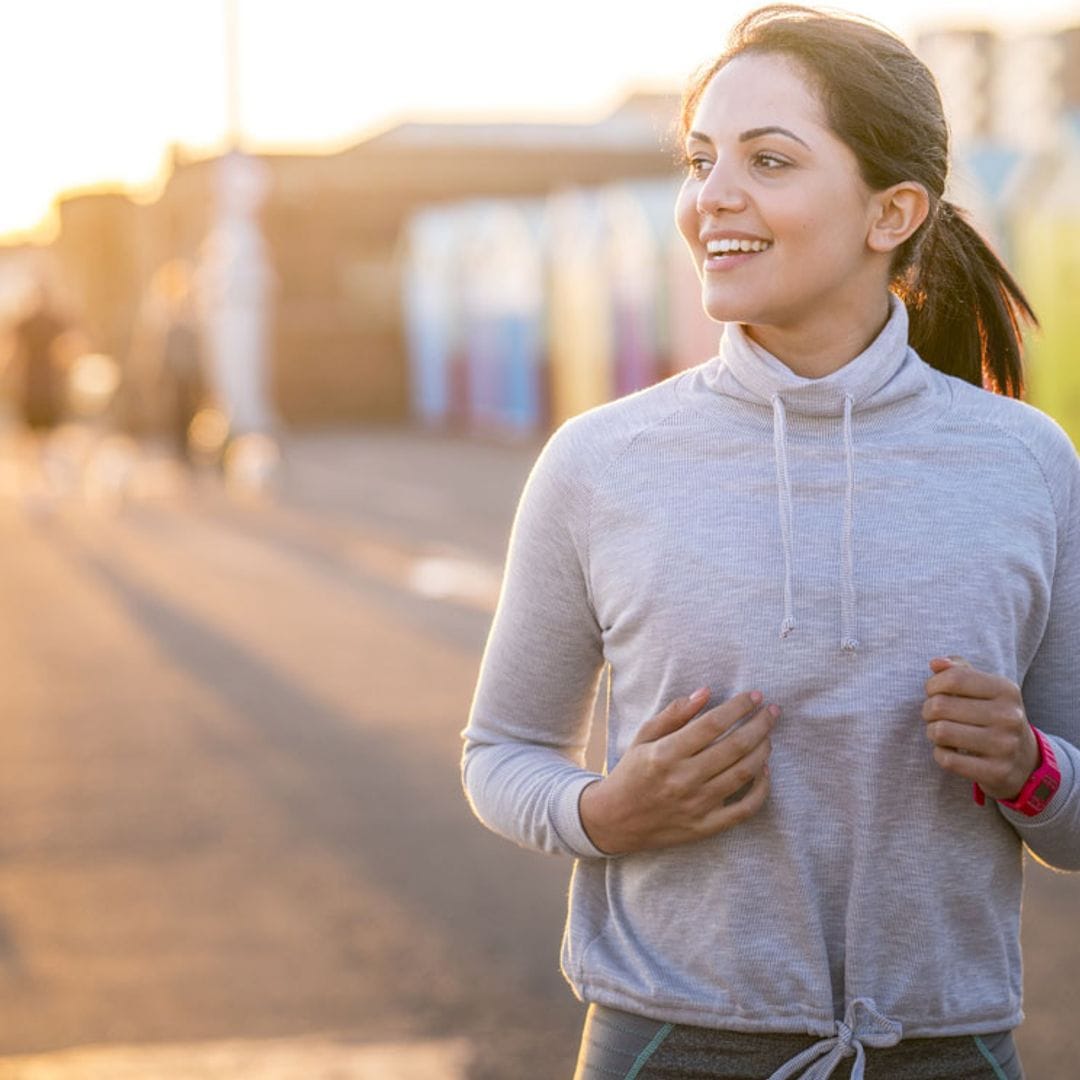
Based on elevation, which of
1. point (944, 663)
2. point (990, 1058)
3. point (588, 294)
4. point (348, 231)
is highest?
point (944, 663)

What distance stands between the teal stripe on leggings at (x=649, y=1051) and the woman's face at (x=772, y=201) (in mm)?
750

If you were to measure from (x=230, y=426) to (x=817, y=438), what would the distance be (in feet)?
68.2

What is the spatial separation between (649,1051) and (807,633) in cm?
47

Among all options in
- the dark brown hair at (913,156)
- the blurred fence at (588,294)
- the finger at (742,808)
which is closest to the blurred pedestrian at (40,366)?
the blurred fence at (588,294)

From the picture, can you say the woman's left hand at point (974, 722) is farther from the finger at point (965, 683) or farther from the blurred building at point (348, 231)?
the blurred building at point (348, 231)

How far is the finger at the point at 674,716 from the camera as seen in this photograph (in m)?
2.14

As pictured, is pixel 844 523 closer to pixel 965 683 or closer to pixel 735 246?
pixel 965 683

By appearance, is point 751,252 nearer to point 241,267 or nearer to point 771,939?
point 771,939

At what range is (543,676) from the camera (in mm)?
2365

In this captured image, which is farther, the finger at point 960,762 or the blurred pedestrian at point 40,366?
the blurred pedestrian at point 40,366

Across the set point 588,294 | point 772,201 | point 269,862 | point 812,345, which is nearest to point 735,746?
point 812,345

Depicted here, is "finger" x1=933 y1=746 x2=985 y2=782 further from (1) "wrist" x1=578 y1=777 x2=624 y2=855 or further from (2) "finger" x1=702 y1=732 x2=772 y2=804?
(1) "wrist" x1=578 y1=777 x2=624 y2=855

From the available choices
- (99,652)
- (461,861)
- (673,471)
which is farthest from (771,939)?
(99,652)

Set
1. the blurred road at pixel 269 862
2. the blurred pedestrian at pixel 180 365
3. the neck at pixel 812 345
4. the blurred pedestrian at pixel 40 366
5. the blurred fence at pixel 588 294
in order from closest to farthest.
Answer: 1. the neck at pixel 812 345
2. the blurred road at pixel 269 862
3. the blurred fence at pixel 588 294
4. the blurred pedestrian at pixel 40 366
5. the blurred pedestrian at pixel 180 365
